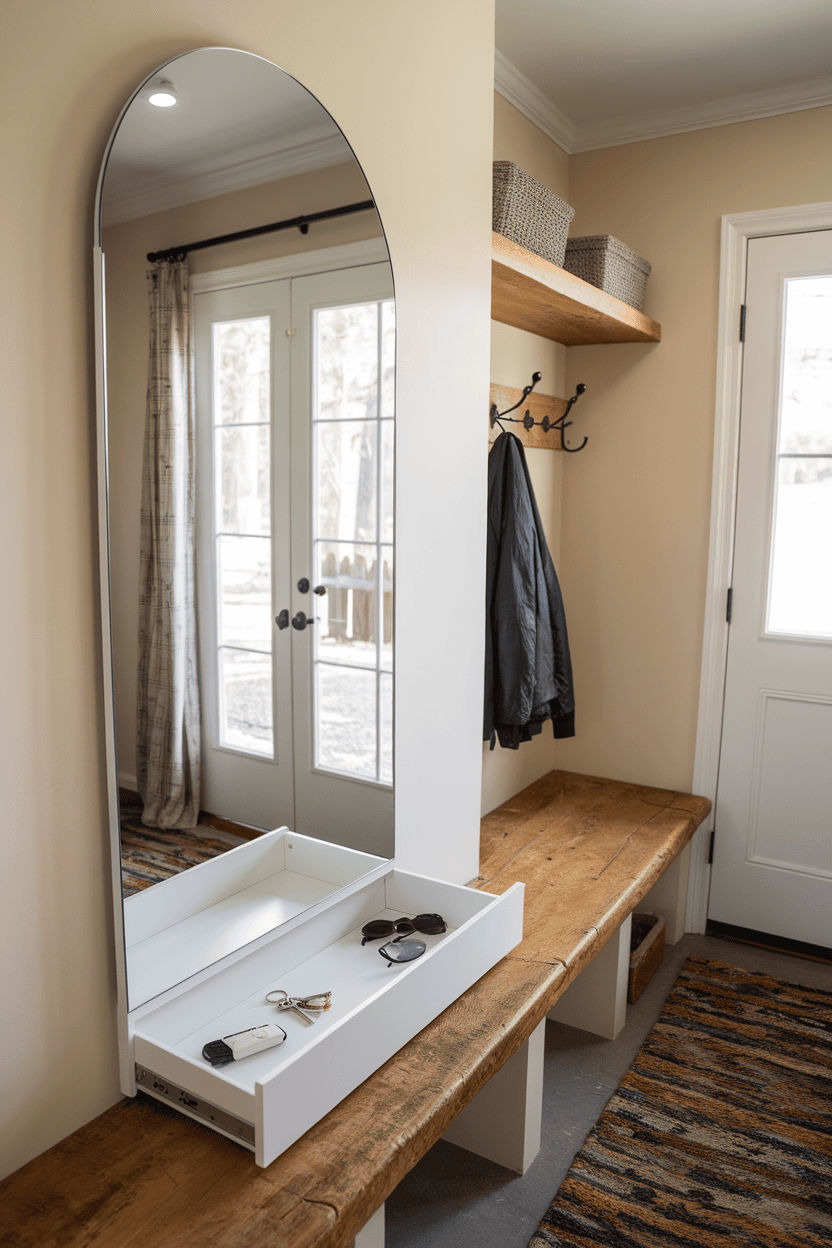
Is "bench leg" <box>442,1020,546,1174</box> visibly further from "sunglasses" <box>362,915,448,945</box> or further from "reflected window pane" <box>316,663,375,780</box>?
"reflected window pane" <box>316,663,375,780</box>

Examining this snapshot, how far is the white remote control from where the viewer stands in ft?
3.88

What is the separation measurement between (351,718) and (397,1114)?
0.65m

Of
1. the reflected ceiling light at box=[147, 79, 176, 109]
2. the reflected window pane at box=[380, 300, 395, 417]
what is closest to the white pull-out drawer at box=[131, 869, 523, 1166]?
the reflected window pane at box=[380, 300, 395, 417]

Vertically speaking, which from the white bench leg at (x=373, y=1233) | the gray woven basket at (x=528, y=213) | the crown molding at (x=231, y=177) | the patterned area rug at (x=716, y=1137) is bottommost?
the patterned area rug at (x=716, y=1137)

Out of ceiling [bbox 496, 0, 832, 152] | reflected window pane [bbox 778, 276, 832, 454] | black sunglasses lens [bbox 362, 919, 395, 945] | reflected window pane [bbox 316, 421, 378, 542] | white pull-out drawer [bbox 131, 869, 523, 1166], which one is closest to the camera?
white pull-out drawer [bbox 131, 869, 523, 1166]

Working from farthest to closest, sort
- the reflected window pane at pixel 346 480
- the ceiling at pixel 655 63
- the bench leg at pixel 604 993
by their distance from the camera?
the bench leg at pixel 604 993 → the ceiling at pixel 655 63 → the reflected window pane at pixel 346 480

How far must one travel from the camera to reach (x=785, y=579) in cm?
266

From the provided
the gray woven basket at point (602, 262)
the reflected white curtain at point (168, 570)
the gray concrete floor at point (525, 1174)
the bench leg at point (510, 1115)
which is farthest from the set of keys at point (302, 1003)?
the gray woven basket at point (602, 262)

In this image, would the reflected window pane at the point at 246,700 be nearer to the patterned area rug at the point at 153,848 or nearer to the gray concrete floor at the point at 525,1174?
the patterned area rug at the point at 153,848

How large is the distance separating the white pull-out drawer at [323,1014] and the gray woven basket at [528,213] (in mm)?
1481

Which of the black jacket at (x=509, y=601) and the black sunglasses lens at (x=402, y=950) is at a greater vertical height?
the black jacket at (x=509, y=601)

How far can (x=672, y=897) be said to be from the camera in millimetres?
2822

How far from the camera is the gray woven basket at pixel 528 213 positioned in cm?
196

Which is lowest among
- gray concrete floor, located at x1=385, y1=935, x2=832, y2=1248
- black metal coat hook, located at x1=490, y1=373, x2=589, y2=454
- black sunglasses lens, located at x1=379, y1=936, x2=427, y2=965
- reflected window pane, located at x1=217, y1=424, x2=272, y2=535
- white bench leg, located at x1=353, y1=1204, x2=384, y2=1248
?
gray concrete floor, located at x1=385, y1=935, x2=832, y2=1248
